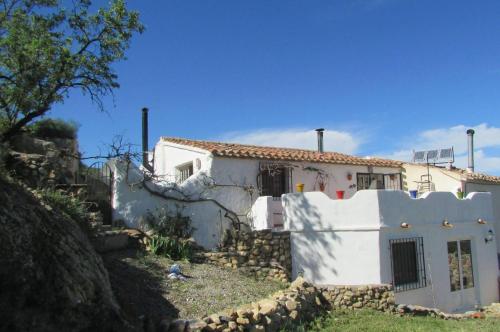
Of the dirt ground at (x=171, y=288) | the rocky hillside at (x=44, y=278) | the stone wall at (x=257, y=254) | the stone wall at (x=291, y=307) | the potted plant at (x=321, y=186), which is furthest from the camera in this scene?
the potted plant at (x=321, y=186)

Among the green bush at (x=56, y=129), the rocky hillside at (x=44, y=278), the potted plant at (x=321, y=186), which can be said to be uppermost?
the green bush at (x=56, y=129)

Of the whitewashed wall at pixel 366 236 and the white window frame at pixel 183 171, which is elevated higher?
the white window frame at pixel 183 171

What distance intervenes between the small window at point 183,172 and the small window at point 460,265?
1028cm

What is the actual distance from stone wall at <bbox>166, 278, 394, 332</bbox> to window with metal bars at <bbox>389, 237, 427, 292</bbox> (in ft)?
5.05

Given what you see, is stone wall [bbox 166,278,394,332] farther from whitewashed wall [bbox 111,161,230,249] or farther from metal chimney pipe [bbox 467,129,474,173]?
metal chimney pipe [bbox 467,129,474,173]

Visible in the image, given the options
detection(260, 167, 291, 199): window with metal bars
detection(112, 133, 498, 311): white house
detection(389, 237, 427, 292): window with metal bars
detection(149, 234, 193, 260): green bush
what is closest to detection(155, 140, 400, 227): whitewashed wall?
detection(112, 133, 498, 311): white house

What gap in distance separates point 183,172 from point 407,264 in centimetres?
951

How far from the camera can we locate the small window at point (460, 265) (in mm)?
16847

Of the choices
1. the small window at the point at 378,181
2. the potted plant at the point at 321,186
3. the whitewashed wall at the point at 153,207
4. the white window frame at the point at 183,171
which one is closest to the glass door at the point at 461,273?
the small window at the point at 378,181

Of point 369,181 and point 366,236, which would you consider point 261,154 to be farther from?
point 369,181

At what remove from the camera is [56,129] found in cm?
2448

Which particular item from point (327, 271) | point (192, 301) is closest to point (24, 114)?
point (192, 301)

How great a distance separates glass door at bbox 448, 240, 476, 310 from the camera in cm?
1673

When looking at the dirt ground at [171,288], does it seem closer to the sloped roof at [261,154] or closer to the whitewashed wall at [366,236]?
the whitewashed wall at [366,236]
